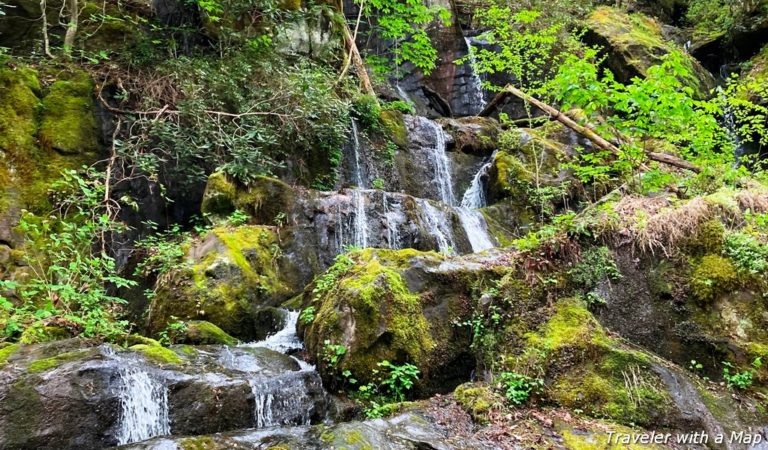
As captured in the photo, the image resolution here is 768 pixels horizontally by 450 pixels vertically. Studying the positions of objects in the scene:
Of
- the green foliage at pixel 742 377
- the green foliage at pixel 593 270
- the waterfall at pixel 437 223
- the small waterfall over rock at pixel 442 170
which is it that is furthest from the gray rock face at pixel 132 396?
the small waterfall over rock at pixel 442 170

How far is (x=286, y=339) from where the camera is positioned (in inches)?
275

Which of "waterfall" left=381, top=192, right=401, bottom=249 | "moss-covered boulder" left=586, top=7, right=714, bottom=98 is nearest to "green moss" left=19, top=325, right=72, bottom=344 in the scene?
"waterfall" left=381, top=192, right=401, bottom=249

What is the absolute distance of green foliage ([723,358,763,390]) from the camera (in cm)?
450

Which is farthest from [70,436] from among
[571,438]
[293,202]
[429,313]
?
[293,202]

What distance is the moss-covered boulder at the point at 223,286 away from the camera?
7211 millimetres

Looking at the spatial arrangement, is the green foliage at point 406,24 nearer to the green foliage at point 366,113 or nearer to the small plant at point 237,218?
the green foliage at point 366,113

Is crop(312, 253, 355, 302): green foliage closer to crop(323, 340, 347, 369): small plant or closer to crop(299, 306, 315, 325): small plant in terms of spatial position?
crop(299, 306, 315, 325): small plant

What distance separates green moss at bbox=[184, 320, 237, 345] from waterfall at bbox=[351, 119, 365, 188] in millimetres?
6336

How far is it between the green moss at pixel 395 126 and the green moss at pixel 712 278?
9.14m

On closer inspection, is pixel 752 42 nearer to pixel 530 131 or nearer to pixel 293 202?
pixel 530 131

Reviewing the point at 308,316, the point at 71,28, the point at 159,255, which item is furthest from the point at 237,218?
the point at 71,28

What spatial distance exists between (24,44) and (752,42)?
22.4 metres

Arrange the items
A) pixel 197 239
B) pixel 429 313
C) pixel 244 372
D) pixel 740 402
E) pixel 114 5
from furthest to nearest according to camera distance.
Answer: pixel 114 5, pixel 197 239, pixel 429 313, pixel 244 372, pixel 740 402

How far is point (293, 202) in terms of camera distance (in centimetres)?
958
